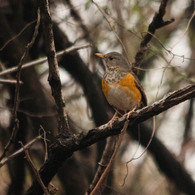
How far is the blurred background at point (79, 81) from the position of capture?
478 cm

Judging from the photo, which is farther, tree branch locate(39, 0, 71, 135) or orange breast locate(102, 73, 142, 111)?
orange breast locate(102, 73, 142, 111)

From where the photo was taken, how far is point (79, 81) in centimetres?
564

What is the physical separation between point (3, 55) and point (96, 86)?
150 centimetres

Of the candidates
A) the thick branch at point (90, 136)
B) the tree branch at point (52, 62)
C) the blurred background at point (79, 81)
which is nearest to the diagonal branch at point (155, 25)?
the blurred background at point (79, 81)

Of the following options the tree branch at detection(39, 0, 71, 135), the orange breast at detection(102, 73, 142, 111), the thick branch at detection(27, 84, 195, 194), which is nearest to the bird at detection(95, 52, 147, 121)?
the orange breast at detection(102, 73, 142, 111)

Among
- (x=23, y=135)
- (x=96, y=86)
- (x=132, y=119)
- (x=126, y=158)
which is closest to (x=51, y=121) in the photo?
(x=23, y=135)

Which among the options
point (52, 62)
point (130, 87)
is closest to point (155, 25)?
point (130, 87)

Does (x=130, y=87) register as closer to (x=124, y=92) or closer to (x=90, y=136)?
(x=124, y=92)

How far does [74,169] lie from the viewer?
4.81m

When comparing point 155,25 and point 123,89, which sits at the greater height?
point 155,25

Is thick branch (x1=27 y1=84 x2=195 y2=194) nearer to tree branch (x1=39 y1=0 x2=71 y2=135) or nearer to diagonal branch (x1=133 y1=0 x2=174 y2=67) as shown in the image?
tree branch (x1=39 y1=0 x2=71 y2=135)

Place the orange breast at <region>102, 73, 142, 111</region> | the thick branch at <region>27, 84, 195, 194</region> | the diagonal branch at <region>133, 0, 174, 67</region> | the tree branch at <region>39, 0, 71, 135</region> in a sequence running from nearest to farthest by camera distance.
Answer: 1. the tree branch at <region>39, 0, 71, 135</region>
2. the thick branch at <region>27, 84, 195, 194</region>
3. the diagonal branch at <region>133, 0, 174, 67</region>
4. the orange breast at <region>102, 73, 142, 111</region>

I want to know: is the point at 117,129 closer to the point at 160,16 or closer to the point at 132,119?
the point at 132,119

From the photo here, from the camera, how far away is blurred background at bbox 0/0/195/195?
4777mm
